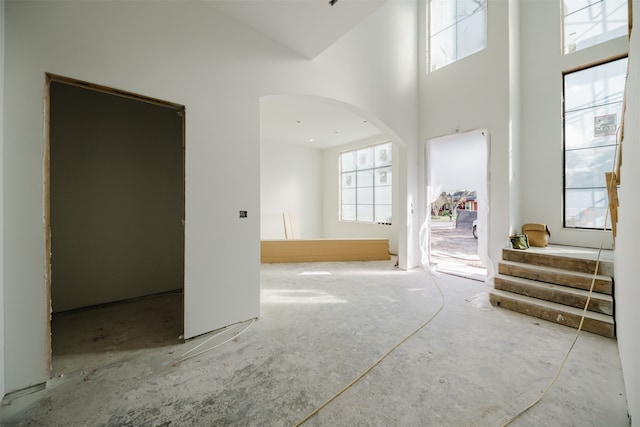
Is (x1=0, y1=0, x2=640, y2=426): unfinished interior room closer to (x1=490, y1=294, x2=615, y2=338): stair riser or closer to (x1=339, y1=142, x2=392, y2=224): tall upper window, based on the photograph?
(x1=490, y1=294, x2=615, y2=338): stair riser

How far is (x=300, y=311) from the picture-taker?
3293 mm

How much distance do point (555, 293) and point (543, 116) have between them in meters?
2.89

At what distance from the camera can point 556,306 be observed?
304 cm

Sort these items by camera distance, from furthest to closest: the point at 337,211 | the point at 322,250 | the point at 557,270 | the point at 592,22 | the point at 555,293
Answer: the point at 337,211 < the point at 322,250 < the point at 592,22 < the point at 557,270 < the point at 555,293

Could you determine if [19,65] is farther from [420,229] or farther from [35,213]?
[420,229]

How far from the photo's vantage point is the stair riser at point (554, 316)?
2.63 meters

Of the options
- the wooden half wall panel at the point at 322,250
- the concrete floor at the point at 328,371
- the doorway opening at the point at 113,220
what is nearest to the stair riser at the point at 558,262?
the concrete floor at the point at 328,371

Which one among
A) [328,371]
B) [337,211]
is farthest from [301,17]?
[337,211]

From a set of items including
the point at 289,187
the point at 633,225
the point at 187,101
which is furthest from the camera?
the point at 289,187

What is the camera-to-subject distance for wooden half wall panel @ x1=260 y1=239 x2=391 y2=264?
609 cm

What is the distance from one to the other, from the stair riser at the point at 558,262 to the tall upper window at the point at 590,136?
1163 mm

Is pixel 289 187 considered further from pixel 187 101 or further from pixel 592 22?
pixel 592 22

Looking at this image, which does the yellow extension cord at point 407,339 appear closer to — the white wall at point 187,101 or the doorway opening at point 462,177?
the white wall at point 187,101

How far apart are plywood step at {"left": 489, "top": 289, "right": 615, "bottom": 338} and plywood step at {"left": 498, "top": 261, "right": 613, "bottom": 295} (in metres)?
0.30
